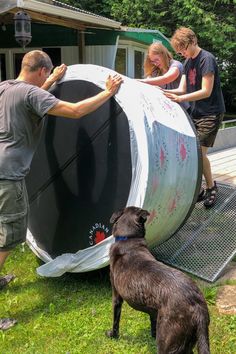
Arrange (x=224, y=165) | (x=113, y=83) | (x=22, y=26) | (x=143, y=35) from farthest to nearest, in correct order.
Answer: (x=143, y=35)
(x=224, y=165)
(x=22, y=26)
(x=113, y=83)

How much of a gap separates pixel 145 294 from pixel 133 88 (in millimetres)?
2047

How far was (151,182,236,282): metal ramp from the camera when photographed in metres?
4.93

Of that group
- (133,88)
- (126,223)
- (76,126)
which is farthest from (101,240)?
(133,88)

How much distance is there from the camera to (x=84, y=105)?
3957 millimetres

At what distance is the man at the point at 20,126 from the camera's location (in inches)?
150

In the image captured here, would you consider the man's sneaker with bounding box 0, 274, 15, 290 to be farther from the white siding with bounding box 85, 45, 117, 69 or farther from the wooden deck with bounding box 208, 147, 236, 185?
the white siding with bounding box 85, 45, 117, 69

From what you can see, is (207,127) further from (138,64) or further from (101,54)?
(138,64)

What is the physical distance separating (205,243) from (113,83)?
7.49 feet

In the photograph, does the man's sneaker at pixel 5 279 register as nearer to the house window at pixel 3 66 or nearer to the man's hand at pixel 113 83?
the man's hand at pixel 113 83

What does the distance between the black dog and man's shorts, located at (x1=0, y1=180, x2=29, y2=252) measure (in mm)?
911

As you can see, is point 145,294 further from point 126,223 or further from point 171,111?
point 171,111

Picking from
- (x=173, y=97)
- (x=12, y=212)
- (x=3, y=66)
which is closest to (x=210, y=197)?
(x=173, y=97)

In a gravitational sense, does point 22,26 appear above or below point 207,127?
above

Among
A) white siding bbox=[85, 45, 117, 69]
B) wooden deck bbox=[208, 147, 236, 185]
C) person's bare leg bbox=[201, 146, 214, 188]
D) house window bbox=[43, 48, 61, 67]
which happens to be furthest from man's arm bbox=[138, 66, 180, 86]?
house window bbox=[43, 48, 61, 67]
